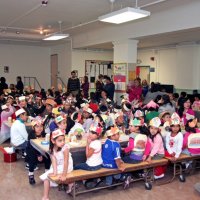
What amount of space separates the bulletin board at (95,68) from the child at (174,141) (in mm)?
9090

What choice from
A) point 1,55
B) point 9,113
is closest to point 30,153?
point 9,113

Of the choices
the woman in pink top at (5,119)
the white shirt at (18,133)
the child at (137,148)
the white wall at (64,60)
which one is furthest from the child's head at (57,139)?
the white wall at (64,60)

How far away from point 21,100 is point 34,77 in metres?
8.78

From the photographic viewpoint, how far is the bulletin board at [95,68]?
13.2m

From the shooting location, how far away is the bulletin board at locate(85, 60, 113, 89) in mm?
13188

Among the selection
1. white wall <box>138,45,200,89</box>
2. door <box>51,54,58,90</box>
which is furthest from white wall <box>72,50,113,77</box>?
white wall <box>138,45,200,89</box>

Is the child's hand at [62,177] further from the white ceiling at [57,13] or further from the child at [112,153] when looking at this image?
the white ceiling at [57,13]

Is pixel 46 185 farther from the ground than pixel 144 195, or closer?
farther from the ground

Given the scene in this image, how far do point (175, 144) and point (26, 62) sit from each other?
11746 mm

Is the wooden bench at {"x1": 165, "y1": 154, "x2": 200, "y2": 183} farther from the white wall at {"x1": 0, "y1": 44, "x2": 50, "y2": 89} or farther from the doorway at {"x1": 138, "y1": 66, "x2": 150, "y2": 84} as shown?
the white wall at {"x1": 0, "y1": 44, "x2": 50, "y2": 89}

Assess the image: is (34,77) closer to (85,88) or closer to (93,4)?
(85,88)

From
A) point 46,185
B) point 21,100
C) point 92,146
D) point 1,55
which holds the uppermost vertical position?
point 1,55

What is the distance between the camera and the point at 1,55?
1384 cm

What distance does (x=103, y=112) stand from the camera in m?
6.16
